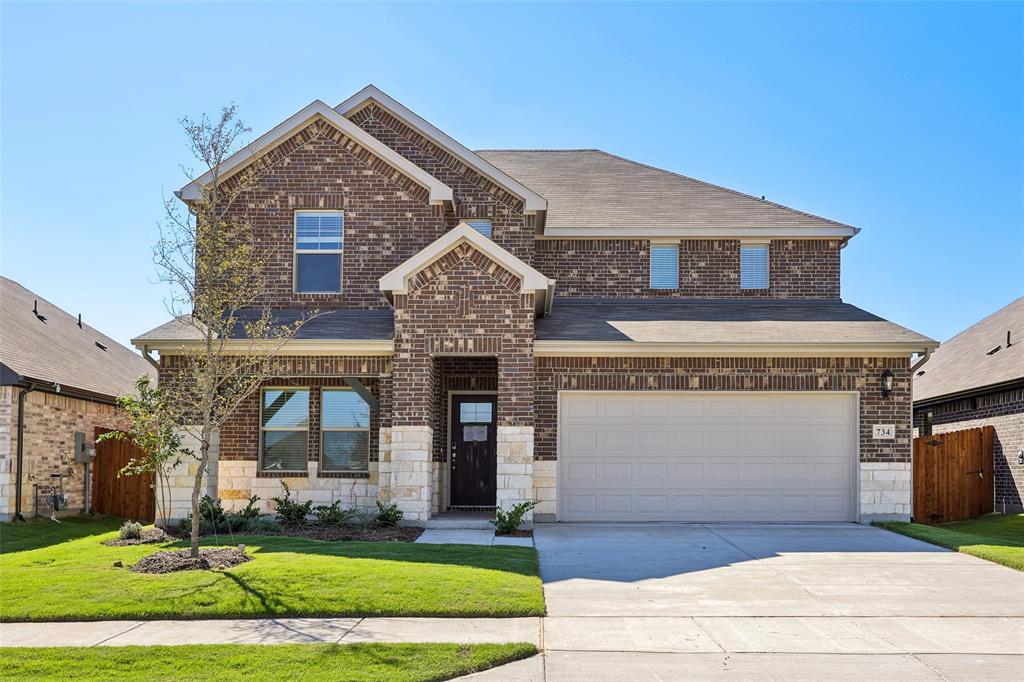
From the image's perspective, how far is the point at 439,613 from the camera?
9648 mm

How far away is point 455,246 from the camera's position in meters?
16.6

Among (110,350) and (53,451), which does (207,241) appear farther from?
(110,350)

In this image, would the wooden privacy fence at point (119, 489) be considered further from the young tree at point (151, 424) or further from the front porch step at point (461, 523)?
the front porch step at point (461, 523)

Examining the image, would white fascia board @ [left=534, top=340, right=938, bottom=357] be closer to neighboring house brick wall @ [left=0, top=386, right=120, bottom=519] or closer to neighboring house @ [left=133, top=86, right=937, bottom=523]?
neighboring house @ [left=133, top=86, right=937, bottom=523]

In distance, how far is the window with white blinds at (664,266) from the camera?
20938 mm

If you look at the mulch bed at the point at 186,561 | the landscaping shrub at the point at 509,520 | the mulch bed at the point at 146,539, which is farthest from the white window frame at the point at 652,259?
the mulch bed at the point at 186,561

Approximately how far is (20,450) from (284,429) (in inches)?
187

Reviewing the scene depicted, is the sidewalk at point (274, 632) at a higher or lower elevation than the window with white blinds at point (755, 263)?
lower

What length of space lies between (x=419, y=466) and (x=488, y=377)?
3.07 metres

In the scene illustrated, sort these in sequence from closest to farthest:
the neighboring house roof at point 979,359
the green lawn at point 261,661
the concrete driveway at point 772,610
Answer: the green lawn at point 261,661
the concrete driveway at point 772,610
the neighboring house roof at point 979,359

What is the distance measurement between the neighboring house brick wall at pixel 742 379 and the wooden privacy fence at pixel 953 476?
2.32m

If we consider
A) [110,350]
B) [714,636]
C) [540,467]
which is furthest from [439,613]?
[110,350]

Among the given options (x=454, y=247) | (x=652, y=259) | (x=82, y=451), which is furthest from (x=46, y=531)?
(x=652, y=259)

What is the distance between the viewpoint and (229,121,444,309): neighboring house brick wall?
61.7ft
